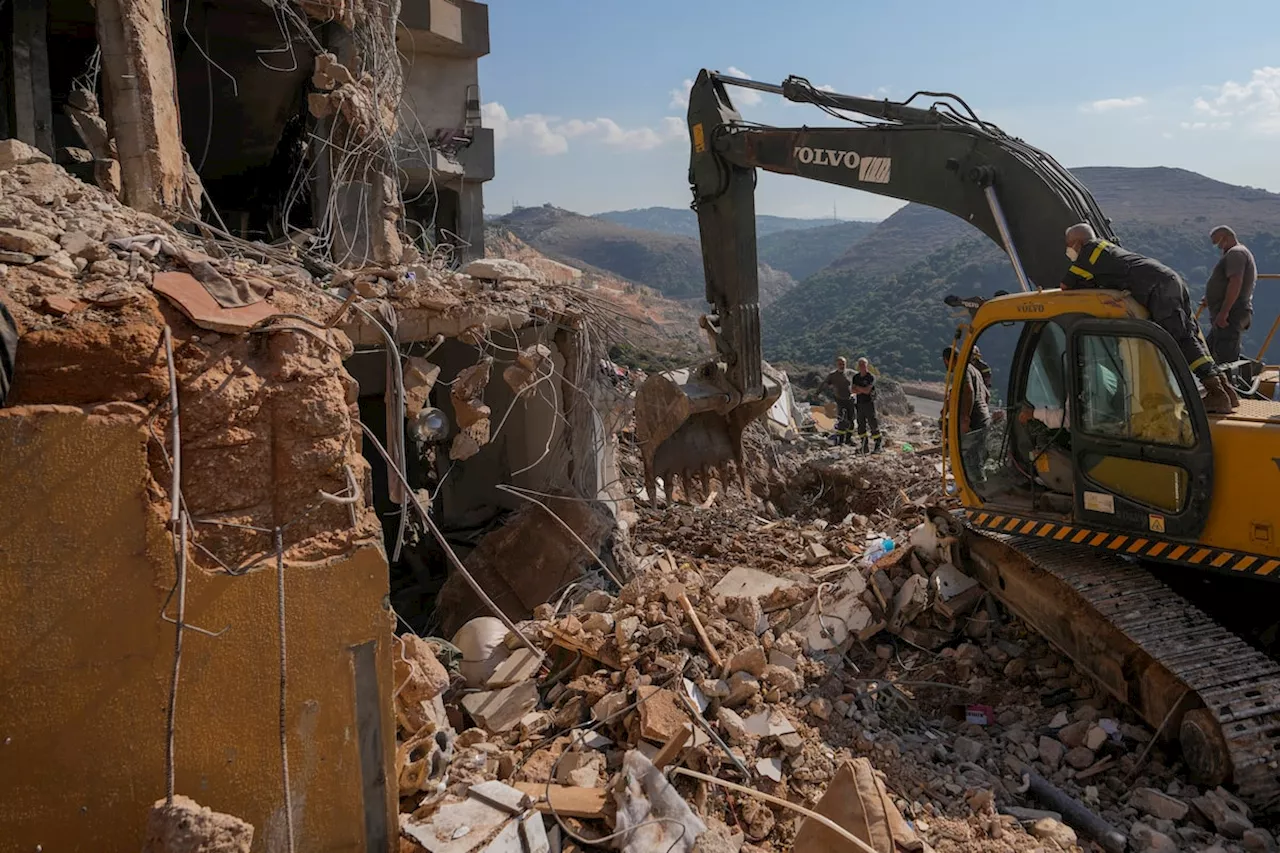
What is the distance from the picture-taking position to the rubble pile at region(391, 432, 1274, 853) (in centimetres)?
344

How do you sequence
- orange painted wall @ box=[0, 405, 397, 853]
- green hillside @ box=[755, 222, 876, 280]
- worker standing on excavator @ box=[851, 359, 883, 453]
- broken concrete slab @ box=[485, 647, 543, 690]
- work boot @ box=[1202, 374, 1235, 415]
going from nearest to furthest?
1. orange painted wall @ box=[0, 405, 397, 853]
2. work boot @ box=[1202, 374, 1235, 415]
3. broken concrete slab @ box=[485, 647, 543, 690]
4. worker standing on excavator @ box=[851, 359, 883, 453]
5. green hillside @ box=[755, 222, 876, 280]

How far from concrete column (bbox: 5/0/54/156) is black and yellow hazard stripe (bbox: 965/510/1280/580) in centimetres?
781

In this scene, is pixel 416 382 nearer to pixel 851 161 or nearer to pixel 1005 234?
pixel 851 161

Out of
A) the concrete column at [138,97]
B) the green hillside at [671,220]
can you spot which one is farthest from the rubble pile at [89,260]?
the green hillside at [671,220]

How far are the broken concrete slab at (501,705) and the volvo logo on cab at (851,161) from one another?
4302mm

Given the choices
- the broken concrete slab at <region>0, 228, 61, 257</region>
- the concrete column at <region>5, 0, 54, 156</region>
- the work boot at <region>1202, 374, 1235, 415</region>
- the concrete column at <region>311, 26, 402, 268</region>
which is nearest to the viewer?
the broken concrete slab at <region>0, 228, 61, 257</region>

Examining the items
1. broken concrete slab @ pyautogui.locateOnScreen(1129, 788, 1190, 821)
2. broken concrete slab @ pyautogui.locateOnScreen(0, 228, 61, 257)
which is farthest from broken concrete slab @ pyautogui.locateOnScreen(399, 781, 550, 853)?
broken concrete slab @ pyautogui.locateOnScreen(1129, 788, 1190, 821)

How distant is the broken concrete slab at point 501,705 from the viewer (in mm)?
4238

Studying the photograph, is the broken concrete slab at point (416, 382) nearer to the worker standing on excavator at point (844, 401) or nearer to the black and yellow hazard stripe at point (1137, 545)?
the black and yellow hazard stripe at point (1137, 545)

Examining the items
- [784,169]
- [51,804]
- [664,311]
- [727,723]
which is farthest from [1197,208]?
[51,804]

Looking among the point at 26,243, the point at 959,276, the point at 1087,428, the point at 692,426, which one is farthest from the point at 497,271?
the point at 959,276

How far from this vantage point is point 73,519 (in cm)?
244

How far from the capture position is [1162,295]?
4.46m

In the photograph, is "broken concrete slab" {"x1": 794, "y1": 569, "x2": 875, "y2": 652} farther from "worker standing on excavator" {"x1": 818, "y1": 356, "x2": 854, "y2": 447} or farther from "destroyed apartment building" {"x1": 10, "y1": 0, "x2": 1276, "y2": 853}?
"worker standing on excavator" {"x1": 818, "y1": 356, "x2": 854, "y2": 447}
